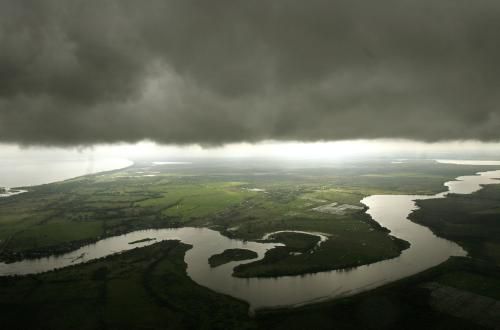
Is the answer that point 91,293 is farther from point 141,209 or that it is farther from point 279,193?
point 279,193

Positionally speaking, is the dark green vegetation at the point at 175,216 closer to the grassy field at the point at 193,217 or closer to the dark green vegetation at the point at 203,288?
the grassy field at the point at 193,217

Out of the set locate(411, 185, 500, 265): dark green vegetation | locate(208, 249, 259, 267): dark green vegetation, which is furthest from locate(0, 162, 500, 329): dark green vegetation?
locate(208, 249, 259, 267): dark green vegetation

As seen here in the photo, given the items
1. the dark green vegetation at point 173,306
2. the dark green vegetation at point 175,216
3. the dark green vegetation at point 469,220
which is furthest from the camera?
the dark green vegetation at point 175,216

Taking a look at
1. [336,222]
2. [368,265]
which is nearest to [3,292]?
[368,265]

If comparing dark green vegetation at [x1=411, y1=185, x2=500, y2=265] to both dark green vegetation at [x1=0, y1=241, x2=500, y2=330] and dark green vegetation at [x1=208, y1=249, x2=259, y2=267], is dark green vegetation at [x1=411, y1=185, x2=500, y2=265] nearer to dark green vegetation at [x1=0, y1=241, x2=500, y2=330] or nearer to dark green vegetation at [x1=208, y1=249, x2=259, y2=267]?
dark green vegetation at [x1=0, y1=241, x2=500, y2=330]

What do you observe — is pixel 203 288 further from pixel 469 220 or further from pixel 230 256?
pixel 469 220

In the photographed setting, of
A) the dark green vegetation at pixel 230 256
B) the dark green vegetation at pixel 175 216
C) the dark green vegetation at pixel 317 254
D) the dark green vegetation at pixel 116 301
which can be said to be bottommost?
the dark green vegetation at pixel 116 301

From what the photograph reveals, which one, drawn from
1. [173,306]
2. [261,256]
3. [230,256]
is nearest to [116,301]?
[173,306]

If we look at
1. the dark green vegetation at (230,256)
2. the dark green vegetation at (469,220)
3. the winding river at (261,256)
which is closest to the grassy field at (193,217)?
the winding river at (261,256)
